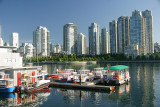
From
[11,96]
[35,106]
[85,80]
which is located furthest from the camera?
[85,80]

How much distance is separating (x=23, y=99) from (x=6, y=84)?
5.78 meters

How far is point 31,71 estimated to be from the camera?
114 feet

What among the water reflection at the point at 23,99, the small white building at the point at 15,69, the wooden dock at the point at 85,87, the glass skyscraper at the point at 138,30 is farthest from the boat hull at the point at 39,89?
the glass skyscraper at the point at 138,30

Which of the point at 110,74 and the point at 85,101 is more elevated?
the point at 110,74

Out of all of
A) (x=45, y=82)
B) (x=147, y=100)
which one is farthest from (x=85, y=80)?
(x=147, y=100)

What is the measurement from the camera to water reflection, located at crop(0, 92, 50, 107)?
80.9 ft

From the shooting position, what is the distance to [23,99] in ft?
88.1

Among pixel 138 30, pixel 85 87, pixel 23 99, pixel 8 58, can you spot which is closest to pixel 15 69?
pixel 8 58

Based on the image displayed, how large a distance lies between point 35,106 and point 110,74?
2014 cm

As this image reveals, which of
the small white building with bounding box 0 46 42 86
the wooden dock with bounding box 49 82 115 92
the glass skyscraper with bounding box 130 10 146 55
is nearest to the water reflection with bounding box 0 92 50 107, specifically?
the small white building with bounding box 0 46 42 86

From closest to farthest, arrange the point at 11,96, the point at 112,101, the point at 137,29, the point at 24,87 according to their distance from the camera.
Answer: the point at 112,101, the point at 11,96, the point at 24,87, the point at 137,29

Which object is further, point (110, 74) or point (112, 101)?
point (110, 74)

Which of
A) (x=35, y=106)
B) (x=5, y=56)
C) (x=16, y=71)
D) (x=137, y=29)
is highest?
(x=137, y=29)

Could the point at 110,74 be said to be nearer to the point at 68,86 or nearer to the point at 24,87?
the point at 68,86
